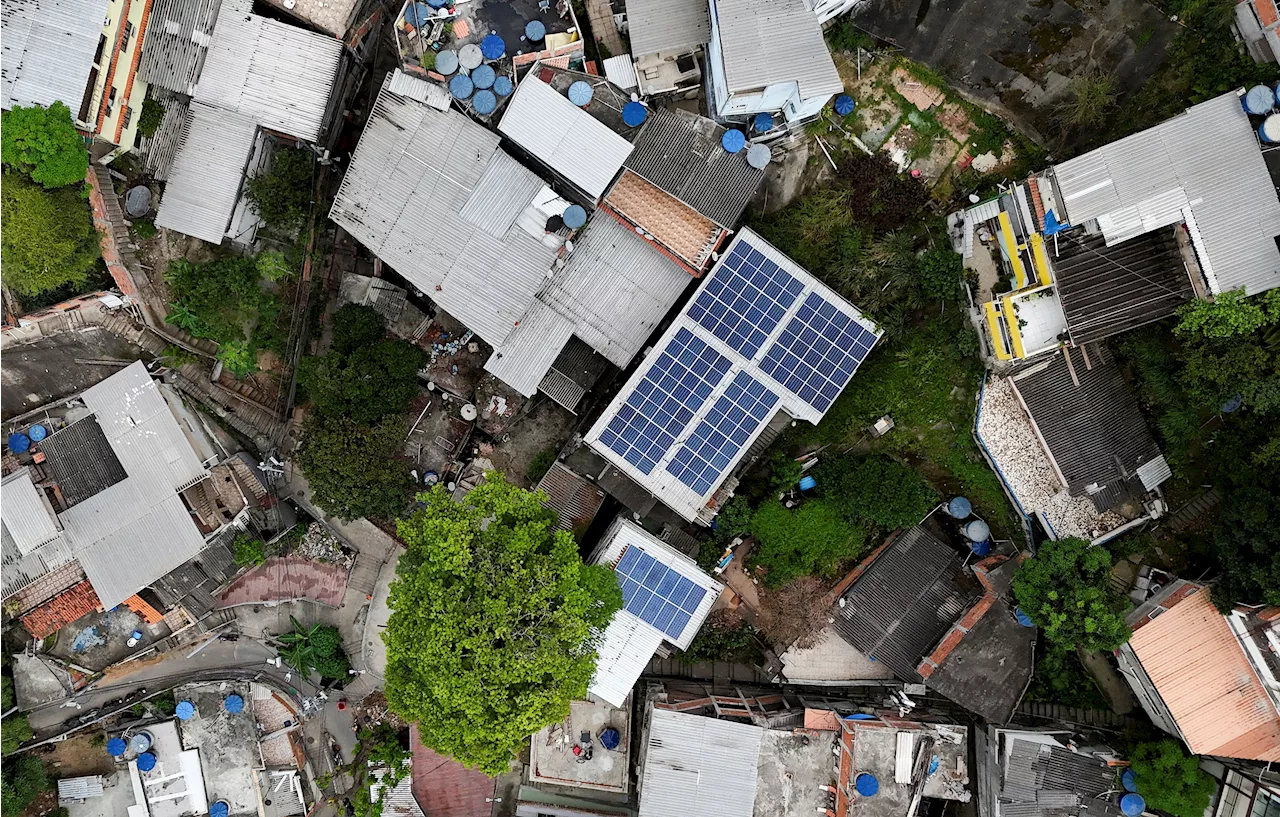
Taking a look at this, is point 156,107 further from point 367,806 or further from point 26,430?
point 367,806

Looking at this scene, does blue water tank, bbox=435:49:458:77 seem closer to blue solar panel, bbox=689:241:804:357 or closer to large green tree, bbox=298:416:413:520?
blue solar panel, bbox=689:241:804:357

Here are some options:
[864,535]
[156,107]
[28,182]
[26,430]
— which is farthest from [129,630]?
[864,535]

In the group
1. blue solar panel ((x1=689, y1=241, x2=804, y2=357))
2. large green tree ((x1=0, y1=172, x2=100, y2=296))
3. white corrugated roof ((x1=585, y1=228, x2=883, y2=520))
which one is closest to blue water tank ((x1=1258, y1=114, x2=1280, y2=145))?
white corrugated roof ((x1=585, y1=228, x2=883, y2=520))

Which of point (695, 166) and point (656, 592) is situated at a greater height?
point (695, 166)

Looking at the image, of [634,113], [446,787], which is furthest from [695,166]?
[446,787]

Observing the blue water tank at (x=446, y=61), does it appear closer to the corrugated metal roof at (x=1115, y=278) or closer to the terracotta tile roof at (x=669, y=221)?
the terracotta tile roof at (x=669, y=221)

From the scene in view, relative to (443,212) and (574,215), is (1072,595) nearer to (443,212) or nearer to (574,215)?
(574,215)

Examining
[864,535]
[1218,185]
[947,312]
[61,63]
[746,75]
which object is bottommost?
[864,535]
